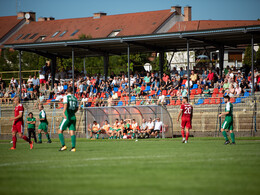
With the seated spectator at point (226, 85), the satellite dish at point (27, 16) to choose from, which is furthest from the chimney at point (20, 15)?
the seated spectator at point (226, 85)

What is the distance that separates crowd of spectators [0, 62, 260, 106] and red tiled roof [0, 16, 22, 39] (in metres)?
40.5

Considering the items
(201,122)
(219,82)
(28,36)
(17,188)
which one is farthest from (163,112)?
(28,36)

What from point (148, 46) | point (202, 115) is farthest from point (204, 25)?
point (202, 115)

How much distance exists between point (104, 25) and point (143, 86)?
Result: 3781cm

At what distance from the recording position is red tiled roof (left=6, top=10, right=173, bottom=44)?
65688 millimetres

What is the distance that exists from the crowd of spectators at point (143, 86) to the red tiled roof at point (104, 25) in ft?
89.5

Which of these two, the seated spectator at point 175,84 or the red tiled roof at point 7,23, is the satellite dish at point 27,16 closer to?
the red tiled roof at point 7,23

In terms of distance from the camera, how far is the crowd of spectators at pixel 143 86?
29.5 meters

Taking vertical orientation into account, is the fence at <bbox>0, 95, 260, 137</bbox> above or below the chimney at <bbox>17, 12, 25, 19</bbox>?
below

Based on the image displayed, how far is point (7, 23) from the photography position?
265 feet

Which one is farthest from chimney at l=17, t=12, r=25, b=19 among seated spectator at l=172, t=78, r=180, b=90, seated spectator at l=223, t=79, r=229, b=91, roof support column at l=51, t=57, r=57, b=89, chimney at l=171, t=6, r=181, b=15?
seated spectator at l=223, t=79, r=229, b=91

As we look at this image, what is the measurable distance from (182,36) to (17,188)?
2371cm

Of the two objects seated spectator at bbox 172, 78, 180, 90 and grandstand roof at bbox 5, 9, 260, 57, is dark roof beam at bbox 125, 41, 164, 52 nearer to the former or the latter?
grandstand roof at bbox 5, 9, 260, 57

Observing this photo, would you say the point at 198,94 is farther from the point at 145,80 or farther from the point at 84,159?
the point at 84,159
